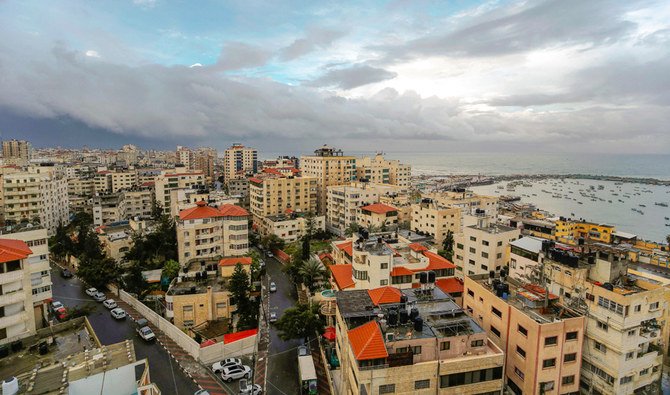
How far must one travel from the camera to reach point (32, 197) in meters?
68.3

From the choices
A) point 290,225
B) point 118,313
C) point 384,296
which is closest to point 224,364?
point 384,296

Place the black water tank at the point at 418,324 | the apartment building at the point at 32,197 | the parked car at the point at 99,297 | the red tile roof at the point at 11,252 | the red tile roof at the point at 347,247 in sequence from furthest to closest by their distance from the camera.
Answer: the apartment building at the point at 32,197, the parked car at the point at 99,297, the red tile roof at the point at 347,247, the red tile roof at the point at 11,252, the black water tank at the point at 418,324

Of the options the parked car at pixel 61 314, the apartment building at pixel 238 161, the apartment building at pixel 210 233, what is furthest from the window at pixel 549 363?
the apartment building at pixel 238 161

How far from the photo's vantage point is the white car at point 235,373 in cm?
2989

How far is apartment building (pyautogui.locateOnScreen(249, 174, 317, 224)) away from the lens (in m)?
75.6

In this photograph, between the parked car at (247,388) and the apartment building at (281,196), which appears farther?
the apartment building at (281,196)

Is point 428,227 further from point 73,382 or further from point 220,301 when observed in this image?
point 73,382

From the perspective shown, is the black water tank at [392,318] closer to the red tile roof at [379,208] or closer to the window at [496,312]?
the window at [496,312]

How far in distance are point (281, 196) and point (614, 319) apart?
200 ft

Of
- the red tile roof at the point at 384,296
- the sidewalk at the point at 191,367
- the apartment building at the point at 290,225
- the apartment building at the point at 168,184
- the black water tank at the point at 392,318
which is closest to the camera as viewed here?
the black water tank at the point at 392,318

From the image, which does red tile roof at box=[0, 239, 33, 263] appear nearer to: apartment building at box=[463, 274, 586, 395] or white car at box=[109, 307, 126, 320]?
white car at box=[109, 307, 126, 320]

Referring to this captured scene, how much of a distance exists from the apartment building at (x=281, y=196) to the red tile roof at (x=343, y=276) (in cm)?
3808

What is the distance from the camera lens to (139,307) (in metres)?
41.7

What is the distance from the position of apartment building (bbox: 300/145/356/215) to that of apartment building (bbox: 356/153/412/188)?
208 inches
